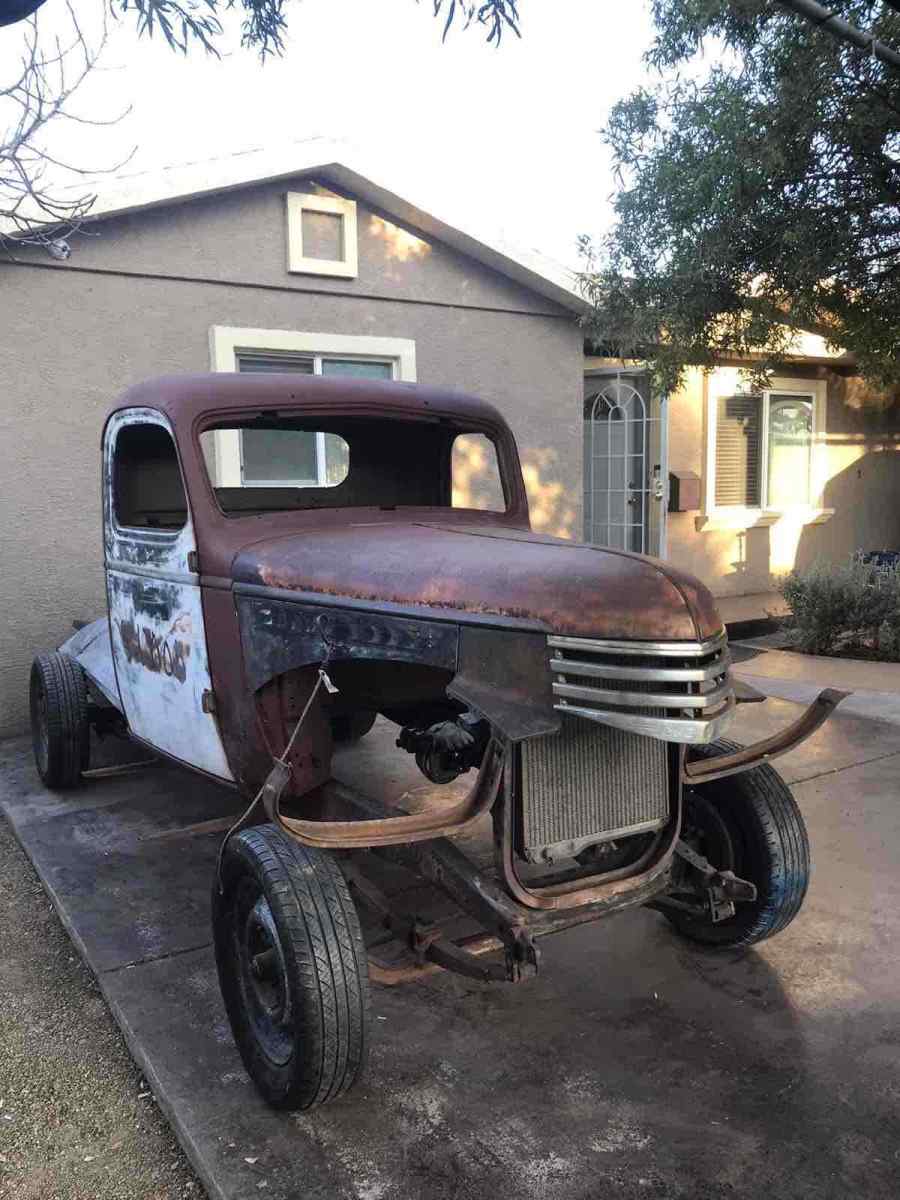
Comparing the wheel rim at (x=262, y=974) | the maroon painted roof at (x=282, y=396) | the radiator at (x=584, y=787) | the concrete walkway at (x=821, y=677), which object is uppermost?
the maroon painted roof at (x=282, y=396)

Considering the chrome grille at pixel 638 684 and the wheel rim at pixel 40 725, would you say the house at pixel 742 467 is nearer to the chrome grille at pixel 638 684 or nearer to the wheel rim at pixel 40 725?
the wheel rim at pixel 40 725

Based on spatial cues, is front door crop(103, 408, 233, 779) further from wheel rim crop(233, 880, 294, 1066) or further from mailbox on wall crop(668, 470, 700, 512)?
mailbox on wall crop(668, 470, 700, 512)

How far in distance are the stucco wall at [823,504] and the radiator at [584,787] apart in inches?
303

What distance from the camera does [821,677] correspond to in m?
7.29

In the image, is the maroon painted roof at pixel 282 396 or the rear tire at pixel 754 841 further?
the maroon painted roof at pixel 282 396

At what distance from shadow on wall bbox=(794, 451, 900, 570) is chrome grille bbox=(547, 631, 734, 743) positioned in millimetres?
9831

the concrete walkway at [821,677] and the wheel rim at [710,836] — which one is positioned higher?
the wheel rim at [710,836]

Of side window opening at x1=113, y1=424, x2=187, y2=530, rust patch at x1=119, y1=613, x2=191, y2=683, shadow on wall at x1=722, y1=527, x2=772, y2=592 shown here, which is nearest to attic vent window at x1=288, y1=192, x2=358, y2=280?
side window opening at x1=113, y1=424, x2=187, y2=530

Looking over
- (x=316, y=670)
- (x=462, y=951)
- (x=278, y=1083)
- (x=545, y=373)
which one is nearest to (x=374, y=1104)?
(x=278, y=1083)

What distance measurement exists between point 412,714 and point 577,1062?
1536 millimetres

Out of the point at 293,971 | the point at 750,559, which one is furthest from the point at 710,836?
the point at 750,559

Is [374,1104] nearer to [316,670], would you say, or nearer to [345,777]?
[316,670]

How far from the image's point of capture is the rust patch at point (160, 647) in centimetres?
370

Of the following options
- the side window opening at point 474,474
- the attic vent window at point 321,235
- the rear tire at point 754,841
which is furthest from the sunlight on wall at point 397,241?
the rear tire at point 754,841
